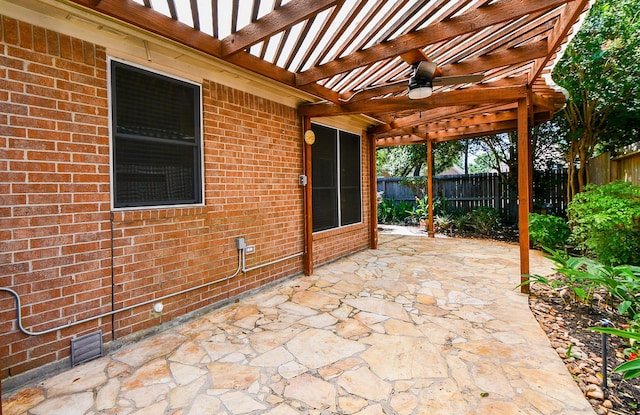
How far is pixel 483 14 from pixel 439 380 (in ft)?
8.94

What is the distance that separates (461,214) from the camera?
893cm

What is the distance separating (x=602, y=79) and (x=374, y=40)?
5194 millimetres

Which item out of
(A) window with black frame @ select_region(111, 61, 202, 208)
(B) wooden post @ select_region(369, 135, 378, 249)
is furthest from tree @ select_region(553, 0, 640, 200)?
(A) window with black frame @ select_region(111, 61, 202, 208)

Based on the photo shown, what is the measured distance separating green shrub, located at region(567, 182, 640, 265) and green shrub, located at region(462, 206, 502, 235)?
3743 millimetres

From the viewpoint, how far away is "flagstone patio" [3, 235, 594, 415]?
181 centimetres

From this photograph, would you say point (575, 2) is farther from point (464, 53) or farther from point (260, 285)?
point (260, 285)

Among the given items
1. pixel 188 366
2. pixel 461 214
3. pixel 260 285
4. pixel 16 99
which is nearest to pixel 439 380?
pixel 188 366

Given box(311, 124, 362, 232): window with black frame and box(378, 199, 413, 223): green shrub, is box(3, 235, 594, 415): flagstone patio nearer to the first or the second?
box(311, 124, 362, 232): window with black frame

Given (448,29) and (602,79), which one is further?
(602,79)

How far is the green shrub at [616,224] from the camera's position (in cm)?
369

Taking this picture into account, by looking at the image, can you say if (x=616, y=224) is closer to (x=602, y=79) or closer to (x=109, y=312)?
(x=602, y=79)

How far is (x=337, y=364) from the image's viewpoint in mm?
2232

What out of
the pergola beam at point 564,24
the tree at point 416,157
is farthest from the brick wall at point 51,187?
the tree at point 416,157

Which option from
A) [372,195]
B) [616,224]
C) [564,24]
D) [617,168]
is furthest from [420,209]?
[564,24]
